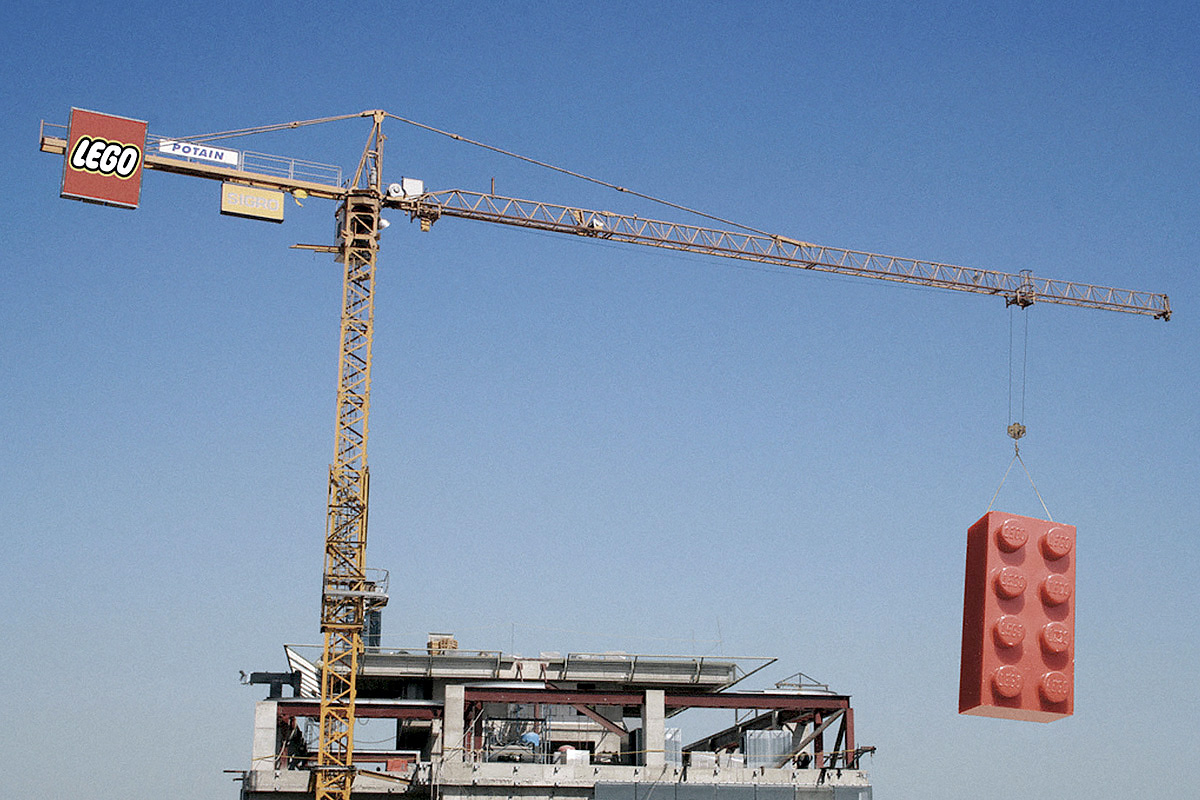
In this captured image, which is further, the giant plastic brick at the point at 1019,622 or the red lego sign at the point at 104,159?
the red lego sign at the point at 104,159

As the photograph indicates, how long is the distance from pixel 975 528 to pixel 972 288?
73.4 meters

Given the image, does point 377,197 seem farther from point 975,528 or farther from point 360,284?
point 975,528

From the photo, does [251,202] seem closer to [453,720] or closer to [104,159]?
[104,159]

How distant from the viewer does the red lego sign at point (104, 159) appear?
87438mm

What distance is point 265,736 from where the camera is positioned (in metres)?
80.4

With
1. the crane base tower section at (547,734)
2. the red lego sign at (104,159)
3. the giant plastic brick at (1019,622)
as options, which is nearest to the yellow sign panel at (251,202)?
the red lego sign at (104,159)

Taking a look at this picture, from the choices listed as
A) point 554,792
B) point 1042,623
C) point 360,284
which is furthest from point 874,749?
point 360,284

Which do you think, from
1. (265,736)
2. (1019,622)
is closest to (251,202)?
(265,736)

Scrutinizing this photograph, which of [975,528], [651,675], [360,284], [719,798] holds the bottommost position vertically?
[719,798]

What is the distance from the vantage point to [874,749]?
83.3 metres

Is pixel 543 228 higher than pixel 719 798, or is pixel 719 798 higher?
pixel 543 228

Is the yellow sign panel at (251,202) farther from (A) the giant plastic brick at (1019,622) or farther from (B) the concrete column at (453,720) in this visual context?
(A) the giant plastic brick at (1019,622)

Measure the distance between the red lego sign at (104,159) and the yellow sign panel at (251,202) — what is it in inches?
212

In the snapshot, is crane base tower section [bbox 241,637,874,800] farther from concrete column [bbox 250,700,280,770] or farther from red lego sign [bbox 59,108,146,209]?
red lego sign [bbox 59,108,146,209]
